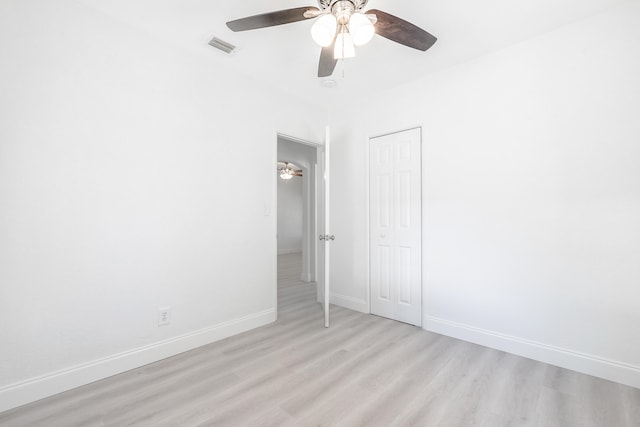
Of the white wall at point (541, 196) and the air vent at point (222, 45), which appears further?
the air vent at point (222, 45)

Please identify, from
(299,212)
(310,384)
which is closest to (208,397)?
(310,384)

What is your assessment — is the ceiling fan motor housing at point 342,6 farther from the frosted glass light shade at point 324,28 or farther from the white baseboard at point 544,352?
the white baseboard at point 544,352

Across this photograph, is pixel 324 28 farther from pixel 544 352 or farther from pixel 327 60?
pixel 544 352

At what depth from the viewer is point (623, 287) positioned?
1974 millimetres

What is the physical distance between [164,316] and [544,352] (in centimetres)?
314

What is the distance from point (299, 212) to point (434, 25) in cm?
788

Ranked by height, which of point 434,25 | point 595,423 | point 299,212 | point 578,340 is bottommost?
point 595,423

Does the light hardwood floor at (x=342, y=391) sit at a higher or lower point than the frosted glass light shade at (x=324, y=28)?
lower

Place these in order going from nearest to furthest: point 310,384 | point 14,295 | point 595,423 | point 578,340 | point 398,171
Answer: point 595,423 → point 14,295 → point 310,384 → point 578,340 → point 398,171

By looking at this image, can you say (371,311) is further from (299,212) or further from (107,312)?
(299,212)

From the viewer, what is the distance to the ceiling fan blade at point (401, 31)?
1630 mm

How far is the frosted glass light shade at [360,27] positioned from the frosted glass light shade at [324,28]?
0.10 meters

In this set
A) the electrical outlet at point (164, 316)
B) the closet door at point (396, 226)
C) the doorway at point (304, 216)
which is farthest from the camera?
the doorway at point (304, 216)

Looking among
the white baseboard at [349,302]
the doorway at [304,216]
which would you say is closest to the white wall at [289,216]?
the doorway at [304,216]
